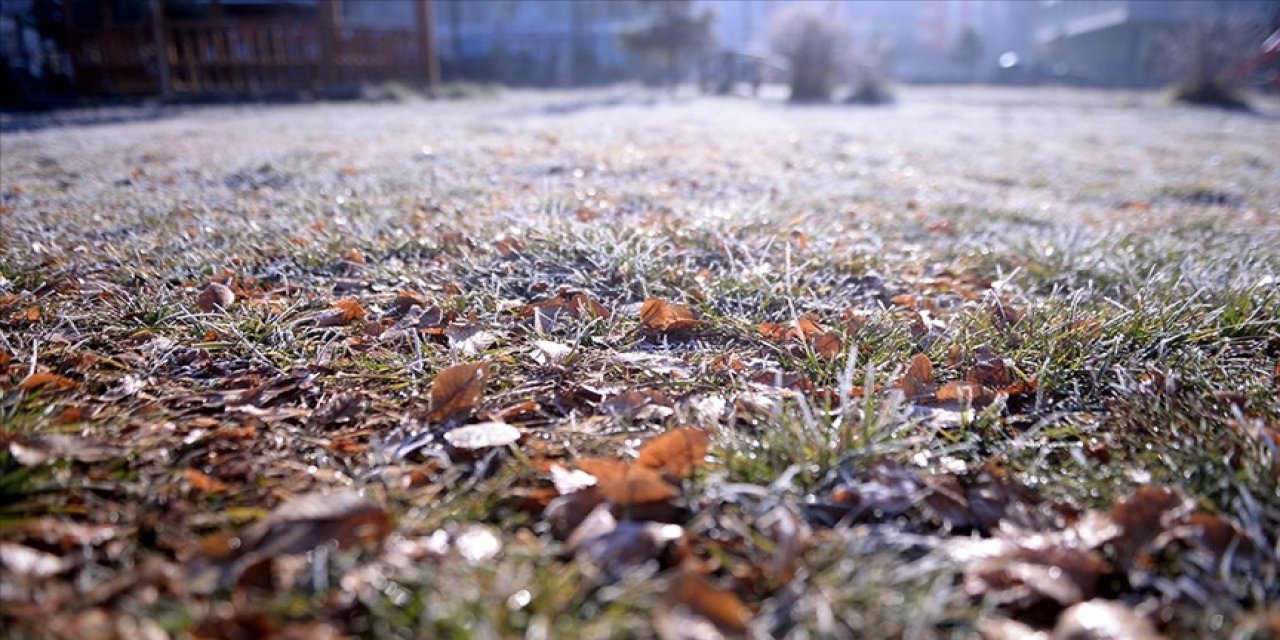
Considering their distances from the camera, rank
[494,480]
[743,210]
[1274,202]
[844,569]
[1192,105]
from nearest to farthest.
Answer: [844,569] → [494,480] → [743,210] → [1274,202] → [1192,105]

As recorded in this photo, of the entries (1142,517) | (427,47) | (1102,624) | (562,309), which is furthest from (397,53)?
(1102,624)

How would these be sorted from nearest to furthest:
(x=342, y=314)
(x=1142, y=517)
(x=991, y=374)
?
(x=1142, y=517) < (x=991, y=374) < (x=342, y=314)

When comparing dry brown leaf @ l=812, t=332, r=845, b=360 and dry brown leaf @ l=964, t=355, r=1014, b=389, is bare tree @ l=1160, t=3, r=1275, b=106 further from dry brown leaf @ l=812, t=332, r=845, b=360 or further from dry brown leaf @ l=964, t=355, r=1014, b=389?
dry brown leaf @ l=812, t=332, r=845, b=360

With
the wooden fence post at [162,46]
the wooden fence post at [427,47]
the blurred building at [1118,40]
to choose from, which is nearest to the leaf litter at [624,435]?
the wooden fence post at [162,46]

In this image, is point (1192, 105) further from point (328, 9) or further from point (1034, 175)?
point (328, 9)

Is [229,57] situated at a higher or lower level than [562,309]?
higher

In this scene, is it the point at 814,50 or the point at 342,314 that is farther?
the point at 814,50

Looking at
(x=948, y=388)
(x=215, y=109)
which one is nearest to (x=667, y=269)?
(x=948, y=388)

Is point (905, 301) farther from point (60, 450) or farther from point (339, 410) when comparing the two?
point (60, 450)
